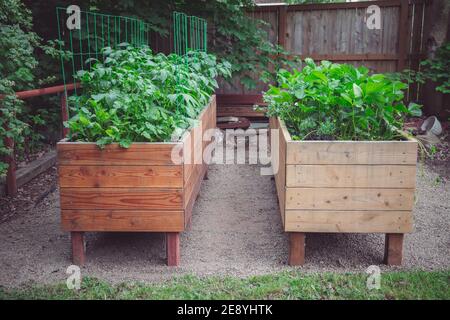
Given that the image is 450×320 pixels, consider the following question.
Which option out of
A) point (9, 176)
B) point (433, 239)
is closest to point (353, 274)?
point (433, 239)

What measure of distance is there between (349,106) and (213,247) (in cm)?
140

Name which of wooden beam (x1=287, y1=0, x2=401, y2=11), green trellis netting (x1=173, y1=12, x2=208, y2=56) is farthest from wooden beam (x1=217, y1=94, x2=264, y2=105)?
wooden beam (x1=287, y1=0, x2=401, y2=11)

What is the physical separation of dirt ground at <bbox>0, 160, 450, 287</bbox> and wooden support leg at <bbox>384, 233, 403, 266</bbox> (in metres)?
0.08

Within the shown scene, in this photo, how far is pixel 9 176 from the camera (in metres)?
4.57

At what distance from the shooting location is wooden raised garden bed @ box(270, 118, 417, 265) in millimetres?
3004

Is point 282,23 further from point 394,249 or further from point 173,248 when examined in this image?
point 173,248

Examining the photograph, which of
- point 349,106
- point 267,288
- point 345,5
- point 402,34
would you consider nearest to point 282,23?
point 345,5

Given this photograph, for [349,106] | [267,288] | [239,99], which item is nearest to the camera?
[267,288]

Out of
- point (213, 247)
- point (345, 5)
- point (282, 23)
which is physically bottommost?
point (213, 247)

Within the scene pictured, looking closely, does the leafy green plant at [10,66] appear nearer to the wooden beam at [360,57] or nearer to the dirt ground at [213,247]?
the dirt ground at [213,247]

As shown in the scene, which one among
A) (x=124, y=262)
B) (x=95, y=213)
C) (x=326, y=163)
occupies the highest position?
(x=326, y=163)

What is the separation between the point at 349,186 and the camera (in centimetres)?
304

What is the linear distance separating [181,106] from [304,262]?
1443mm
